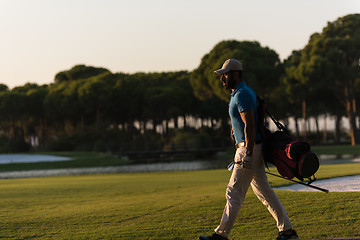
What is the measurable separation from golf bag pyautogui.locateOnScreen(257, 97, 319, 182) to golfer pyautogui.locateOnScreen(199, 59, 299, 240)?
90 millimetres

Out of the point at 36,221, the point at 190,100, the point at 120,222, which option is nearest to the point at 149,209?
the point at 120,222

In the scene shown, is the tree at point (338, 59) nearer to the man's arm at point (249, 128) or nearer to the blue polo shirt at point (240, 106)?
the blue polo shirt at point (240, 106)

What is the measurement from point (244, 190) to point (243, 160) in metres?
0.42

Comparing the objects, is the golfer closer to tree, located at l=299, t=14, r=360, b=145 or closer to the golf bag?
the golf bag

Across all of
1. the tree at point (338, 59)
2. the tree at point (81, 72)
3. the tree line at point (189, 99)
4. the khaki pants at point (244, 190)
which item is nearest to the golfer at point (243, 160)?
the khaki pants at point (244, 190)

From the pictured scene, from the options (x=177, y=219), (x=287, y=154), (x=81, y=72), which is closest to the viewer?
(x=287, y=154)

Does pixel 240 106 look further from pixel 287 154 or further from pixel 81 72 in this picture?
pixel 81 72

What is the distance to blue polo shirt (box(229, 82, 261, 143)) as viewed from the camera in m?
5.73

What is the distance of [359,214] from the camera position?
8086 mm

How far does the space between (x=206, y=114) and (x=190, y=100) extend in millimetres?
4269

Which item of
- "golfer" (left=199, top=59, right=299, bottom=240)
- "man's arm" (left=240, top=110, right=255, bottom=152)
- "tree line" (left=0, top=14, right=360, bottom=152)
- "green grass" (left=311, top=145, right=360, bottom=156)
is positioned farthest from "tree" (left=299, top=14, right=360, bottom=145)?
"man's arm" (left=240, top=110, right=255, bottom=152)

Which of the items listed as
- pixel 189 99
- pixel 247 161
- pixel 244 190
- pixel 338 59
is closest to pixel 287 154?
pixel 247 161

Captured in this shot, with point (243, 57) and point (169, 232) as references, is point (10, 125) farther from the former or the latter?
point (169, 232)

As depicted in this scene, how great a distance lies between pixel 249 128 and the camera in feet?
18.7
